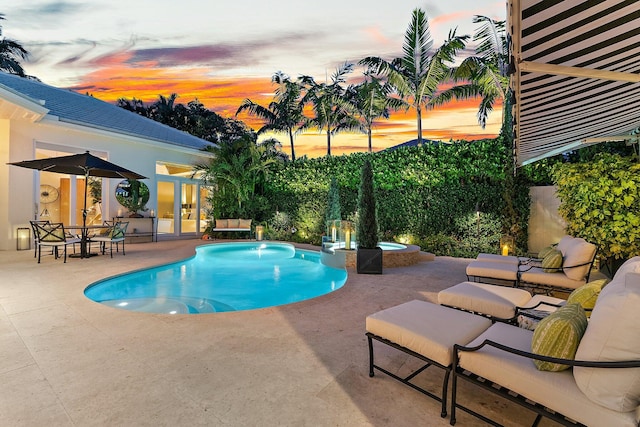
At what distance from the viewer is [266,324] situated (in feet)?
14.0

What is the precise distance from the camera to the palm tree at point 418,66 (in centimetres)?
1428

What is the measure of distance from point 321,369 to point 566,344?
205cm

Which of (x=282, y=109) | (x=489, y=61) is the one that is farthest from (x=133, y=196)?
(x=489, y=61)

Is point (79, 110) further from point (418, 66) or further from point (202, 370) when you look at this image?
point (418, 66)

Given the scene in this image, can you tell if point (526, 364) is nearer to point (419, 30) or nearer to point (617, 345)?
point (617, 345)

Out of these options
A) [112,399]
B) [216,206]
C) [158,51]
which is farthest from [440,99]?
[112,399]

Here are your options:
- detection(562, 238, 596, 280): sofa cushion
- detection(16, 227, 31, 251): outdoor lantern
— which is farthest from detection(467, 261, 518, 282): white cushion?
detection(16, 227, 31, 251): outdoor lantern

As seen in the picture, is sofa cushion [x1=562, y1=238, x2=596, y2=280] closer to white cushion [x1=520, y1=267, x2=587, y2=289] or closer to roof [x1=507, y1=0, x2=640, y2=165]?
white cushion [x1=520, y1=267, x2=587, y2=289]

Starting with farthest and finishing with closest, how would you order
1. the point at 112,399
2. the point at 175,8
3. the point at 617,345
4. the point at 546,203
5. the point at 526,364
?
the point at 175,8 → the point at 546,203 → the point at 112,399 → the point at 526,364 → the point at 617,345

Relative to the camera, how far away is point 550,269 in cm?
520

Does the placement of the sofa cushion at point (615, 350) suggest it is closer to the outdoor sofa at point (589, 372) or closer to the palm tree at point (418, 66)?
the outdoor sofa at point (589, 372)

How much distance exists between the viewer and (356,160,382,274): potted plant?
7.63m

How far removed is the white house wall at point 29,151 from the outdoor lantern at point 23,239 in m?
0.12

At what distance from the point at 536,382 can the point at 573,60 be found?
2.85 metres
